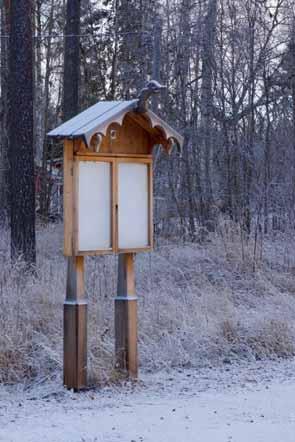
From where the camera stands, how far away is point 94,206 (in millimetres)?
7340

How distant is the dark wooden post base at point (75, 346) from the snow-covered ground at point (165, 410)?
0.13m

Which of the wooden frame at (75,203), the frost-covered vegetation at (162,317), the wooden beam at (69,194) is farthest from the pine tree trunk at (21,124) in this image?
the wooden beam at (69,194)

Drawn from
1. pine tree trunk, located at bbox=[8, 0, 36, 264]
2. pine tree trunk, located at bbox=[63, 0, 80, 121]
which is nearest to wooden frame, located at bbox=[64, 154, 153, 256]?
pine tree trunk, located at bbox=[8, 0, 36, 264]

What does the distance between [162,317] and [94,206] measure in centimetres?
260

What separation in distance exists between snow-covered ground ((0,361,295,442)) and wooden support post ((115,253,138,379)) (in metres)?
0.21

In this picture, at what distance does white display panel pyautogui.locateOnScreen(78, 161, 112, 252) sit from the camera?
7.23 meters

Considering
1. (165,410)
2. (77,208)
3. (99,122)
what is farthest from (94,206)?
(165,410)

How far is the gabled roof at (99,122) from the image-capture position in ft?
23.2

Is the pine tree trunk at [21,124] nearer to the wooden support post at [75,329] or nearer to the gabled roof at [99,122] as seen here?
the gabled roof at [99,122]

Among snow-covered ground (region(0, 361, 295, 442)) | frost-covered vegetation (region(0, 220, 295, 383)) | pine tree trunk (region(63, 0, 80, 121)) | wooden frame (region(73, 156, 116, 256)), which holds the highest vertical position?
pine tree trunk (region(63, 0, 80, 121))

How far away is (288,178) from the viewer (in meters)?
18.2

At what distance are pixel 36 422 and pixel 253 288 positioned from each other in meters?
6.98

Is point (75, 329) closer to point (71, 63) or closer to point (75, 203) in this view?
point (75, 203)

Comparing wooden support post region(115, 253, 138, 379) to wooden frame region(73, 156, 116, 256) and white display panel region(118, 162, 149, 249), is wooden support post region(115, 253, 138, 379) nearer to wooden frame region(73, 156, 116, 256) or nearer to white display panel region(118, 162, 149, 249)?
white display panel region(118, 162, 149, 249)
